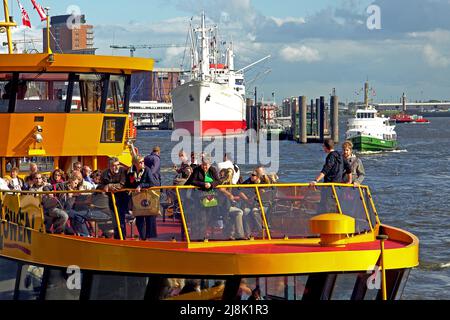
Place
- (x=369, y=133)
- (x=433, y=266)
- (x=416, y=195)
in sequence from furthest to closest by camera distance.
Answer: (x=369, y=133)
(x=416, y=195)
(x=433, y=266)

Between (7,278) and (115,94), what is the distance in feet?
22.7

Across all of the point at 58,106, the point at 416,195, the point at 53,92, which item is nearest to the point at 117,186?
the point at 58,106

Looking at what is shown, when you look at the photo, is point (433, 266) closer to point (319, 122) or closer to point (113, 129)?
point (113, 129)

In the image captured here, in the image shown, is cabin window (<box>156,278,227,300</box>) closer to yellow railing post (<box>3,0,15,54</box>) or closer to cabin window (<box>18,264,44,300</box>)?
cabin window (<box>18,264,44,300</box>)

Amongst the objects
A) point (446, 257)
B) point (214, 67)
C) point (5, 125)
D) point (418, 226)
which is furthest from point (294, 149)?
point (5, 125)

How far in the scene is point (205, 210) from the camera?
12.8m

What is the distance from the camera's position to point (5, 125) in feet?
63.6

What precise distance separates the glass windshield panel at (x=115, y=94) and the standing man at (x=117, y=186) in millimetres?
6181

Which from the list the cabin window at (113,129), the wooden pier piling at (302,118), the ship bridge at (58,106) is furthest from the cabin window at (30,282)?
the wooden pier piling at (302,118)

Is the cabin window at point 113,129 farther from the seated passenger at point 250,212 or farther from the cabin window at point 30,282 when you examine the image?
the seated passenger at point 250,212

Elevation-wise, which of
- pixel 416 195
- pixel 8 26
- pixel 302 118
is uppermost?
pixel 8 26

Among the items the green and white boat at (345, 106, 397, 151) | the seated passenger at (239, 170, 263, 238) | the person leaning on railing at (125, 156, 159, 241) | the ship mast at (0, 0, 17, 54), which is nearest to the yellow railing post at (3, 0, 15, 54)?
the ship mast at (0, 0, 17, 54)

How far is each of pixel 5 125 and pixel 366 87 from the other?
111 metres
